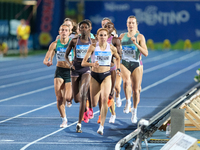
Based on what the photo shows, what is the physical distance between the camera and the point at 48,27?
3406cm

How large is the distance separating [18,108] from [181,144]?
6.64 meters

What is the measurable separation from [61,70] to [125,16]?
28670mm

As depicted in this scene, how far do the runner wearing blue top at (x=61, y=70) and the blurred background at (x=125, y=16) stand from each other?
24.1 metres

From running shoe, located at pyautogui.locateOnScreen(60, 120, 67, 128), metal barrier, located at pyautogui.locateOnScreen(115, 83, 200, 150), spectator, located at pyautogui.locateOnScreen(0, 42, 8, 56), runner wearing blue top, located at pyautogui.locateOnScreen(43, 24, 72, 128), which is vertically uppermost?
runner wearing blue top, located at pyautogui.locateOnScreen(43, 24, 72, 128)

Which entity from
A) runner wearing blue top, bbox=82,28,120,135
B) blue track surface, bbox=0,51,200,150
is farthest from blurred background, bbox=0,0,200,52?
runner wearing blue top, bbox=82,28,120,135

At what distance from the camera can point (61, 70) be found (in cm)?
961

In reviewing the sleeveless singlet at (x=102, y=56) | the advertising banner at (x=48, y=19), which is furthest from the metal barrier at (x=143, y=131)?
the advertising banner at (x=48, y=19)

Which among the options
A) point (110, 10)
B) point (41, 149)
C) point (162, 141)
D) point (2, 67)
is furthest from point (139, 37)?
point (110, 10)

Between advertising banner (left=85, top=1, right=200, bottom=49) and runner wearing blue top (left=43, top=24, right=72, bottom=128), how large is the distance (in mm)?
27782

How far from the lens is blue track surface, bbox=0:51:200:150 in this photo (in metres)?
8.30

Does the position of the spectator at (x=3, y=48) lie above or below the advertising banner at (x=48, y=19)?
below

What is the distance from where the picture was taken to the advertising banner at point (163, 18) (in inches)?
1448

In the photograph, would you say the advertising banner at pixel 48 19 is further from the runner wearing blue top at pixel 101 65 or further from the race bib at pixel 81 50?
the runner wearing blue top at pixel 101 65

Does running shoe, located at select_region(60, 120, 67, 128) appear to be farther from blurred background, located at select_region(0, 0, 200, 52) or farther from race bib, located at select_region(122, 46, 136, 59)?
blurred background, located at select_region(0, 0, 200, 52)
